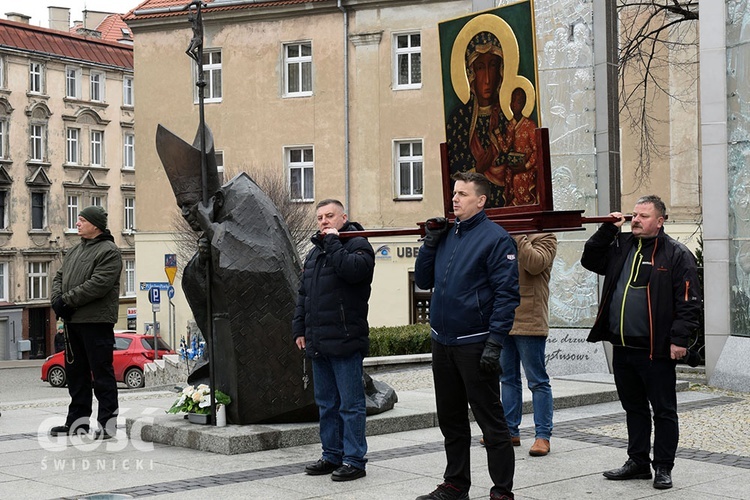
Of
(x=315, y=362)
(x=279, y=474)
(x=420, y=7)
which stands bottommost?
(x=279, y=474)

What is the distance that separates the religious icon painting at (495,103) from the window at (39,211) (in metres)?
45.3

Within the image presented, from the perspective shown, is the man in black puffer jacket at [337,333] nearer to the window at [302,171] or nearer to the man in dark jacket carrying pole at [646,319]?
the man in dark jacket carrying pole at [646,319]

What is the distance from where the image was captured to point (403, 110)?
32.8m

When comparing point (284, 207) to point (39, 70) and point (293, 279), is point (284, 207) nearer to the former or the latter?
point (293, 279)

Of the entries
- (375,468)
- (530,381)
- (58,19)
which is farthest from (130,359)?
(58,19)

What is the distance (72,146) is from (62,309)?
47.9 m

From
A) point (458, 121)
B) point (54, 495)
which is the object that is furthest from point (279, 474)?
point (458, 121)

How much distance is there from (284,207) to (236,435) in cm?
2236

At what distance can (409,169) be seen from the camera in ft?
108

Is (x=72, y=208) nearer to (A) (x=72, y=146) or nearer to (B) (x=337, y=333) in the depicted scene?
(A) (x=72, y=146)

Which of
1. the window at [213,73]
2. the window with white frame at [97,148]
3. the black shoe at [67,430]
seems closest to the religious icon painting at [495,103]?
the black shoe at [67,430]

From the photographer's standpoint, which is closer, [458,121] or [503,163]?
[503,163]

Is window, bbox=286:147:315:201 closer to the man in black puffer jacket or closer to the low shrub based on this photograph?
the low shrub

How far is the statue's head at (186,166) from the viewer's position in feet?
29.3
